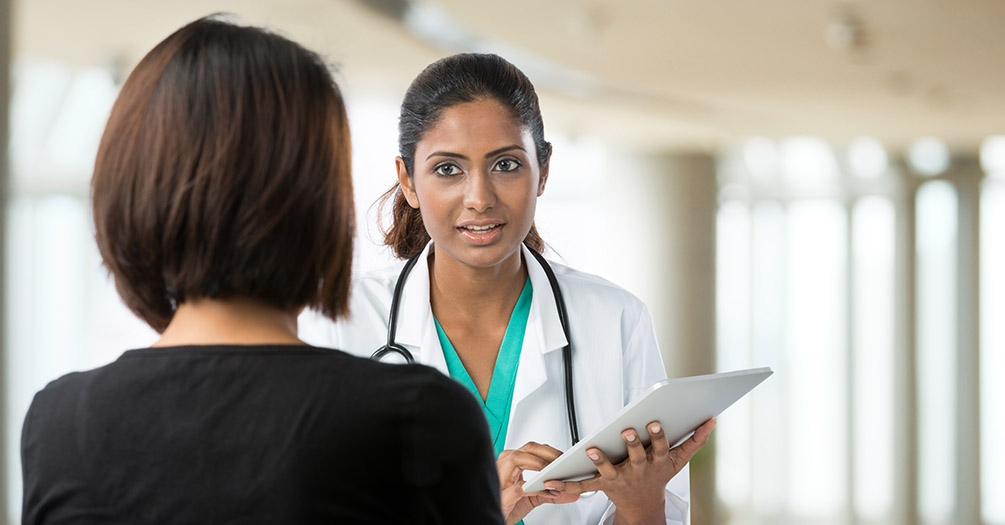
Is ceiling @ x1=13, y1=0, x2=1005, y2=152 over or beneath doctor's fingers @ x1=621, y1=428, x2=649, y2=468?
over

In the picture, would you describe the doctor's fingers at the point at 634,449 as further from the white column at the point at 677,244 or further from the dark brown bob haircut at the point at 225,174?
the white column at the point at 677,244

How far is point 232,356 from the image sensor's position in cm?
81

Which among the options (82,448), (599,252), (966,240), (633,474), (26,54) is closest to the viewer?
(82,448)

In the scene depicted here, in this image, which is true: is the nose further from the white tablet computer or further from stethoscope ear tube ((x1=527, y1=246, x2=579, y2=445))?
the white tablet computer

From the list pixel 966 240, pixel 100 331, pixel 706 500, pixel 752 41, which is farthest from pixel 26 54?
pixel 966 240

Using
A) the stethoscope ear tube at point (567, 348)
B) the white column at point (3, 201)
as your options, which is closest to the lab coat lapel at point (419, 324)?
the stethoscope ear tube at point (567, 348)

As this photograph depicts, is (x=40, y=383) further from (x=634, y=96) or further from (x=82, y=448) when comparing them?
(x=82, y=448)

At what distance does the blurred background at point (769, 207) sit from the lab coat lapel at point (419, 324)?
2713mm

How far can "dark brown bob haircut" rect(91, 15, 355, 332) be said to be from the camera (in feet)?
2.68

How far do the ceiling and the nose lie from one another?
1.83 m

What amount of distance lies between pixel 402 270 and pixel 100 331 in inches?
170

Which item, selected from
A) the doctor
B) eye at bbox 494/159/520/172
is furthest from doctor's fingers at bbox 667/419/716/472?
eye at bbox 494/159/520/172

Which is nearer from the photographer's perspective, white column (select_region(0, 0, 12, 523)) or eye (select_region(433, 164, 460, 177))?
eye (select_region(433, 164, 460, 177))

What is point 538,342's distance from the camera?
1.69 meters
